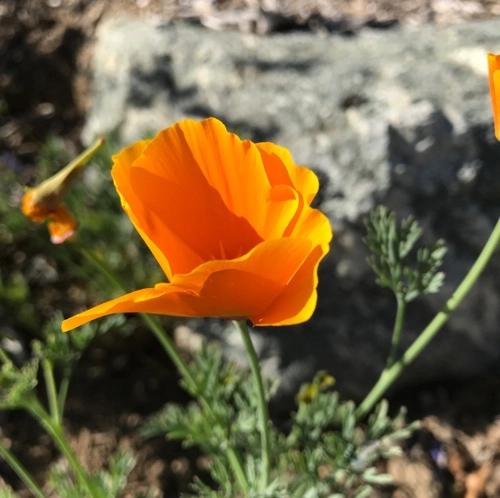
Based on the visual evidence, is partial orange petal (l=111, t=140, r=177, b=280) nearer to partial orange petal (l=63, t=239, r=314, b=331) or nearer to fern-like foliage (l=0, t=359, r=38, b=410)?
partial orange petal (l=63, t=239, r=314, b=331)

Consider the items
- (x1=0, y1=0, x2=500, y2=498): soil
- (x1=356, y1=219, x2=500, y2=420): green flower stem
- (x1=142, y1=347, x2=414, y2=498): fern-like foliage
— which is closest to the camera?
(x1=356, y1=219, x2=500, y2=420): green flower stem

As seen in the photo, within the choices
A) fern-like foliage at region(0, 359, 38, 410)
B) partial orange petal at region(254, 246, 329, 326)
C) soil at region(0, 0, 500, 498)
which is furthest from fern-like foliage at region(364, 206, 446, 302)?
soil at region(0, 0, 500, 498)

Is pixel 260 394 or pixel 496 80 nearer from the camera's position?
pixel 496 80

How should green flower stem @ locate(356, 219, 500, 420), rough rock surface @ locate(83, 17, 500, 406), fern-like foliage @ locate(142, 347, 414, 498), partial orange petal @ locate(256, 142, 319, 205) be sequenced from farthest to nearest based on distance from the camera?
rough rock surface @ locate(83, 17, 500, 406)
fern-like foliage @ locate(142, 347, 414, 498)
green flower stem @ locate(356, 219, 500, 420)
partial orange petal @ locate(256, 142, 319, 205)

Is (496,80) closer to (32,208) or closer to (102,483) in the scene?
(32,208)

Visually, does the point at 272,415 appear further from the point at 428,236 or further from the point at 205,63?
the point at 205,63

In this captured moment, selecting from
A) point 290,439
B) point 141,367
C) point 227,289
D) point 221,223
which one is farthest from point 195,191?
point 141,367
